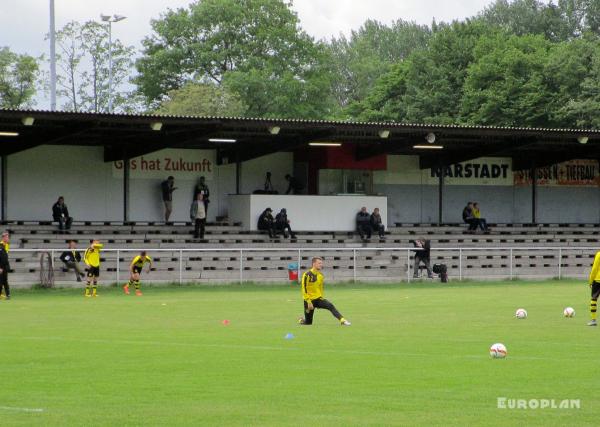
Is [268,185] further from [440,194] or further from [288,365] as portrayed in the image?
[288,365]

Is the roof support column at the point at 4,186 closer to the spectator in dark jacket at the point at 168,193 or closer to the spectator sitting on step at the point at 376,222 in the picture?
the spectator in dark jacket at the point at 168,193

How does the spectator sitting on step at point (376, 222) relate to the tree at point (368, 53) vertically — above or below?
below

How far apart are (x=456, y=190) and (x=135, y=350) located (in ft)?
118

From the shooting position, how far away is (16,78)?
79000 mm

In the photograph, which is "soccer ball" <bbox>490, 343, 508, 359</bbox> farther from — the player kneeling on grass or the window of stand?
the window of stand

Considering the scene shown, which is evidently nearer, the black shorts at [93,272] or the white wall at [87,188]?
the black shorts at [93,272]

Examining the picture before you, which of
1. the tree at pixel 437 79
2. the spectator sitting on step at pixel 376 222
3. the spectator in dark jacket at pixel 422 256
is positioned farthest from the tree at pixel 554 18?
the spectator in dark jacket at pixel 422 256

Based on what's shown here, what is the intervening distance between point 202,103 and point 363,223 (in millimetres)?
34659

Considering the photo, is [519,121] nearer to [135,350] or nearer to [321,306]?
[321,306]

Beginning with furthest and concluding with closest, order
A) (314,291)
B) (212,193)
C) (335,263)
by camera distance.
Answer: (212,193) → (335,263) → (314,291)

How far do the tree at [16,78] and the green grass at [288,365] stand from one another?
51716mm

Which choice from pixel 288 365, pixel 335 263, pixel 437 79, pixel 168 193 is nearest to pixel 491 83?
pixel 437 79

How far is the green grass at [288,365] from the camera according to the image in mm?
11930

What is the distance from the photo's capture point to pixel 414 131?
143 feet
